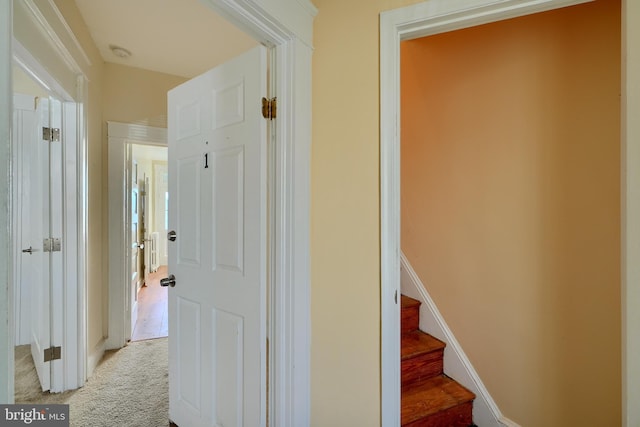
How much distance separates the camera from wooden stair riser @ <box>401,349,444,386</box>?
Answer: 67.3 inches

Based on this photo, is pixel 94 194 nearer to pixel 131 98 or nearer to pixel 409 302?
pixel 131 98

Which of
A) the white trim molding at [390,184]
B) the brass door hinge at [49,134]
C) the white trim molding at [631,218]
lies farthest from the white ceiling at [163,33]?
the white trim molding at [631,218]

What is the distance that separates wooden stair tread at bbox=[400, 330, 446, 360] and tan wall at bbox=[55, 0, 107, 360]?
2.32 meters

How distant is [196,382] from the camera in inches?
56.5

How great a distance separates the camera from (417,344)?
1833 mm

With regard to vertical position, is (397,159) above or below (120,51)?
below

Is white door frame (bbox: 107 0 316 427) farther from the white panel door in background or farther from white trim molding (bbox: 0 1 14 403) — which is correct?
the white panel door in background

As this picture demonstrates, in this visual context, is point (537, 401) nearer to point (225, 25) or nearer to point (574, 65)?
point (574, 65)

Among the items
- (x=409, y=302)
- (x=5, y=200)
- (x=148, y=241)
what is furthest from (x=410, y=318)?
(x=148, y=241)

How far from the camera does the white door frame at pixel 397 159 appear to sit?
2.63 ft

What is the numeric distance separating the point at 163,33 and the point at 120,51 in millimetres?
522

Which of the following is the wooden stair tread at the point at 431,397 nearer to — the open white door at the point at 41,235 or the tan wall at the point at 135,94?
the open white door at the point at 41,235

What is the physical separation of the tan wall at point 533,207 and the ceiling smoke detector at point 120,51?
7.88 feet

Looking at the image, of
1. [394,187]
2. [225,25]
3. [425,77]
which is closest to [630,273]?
[394,187]
